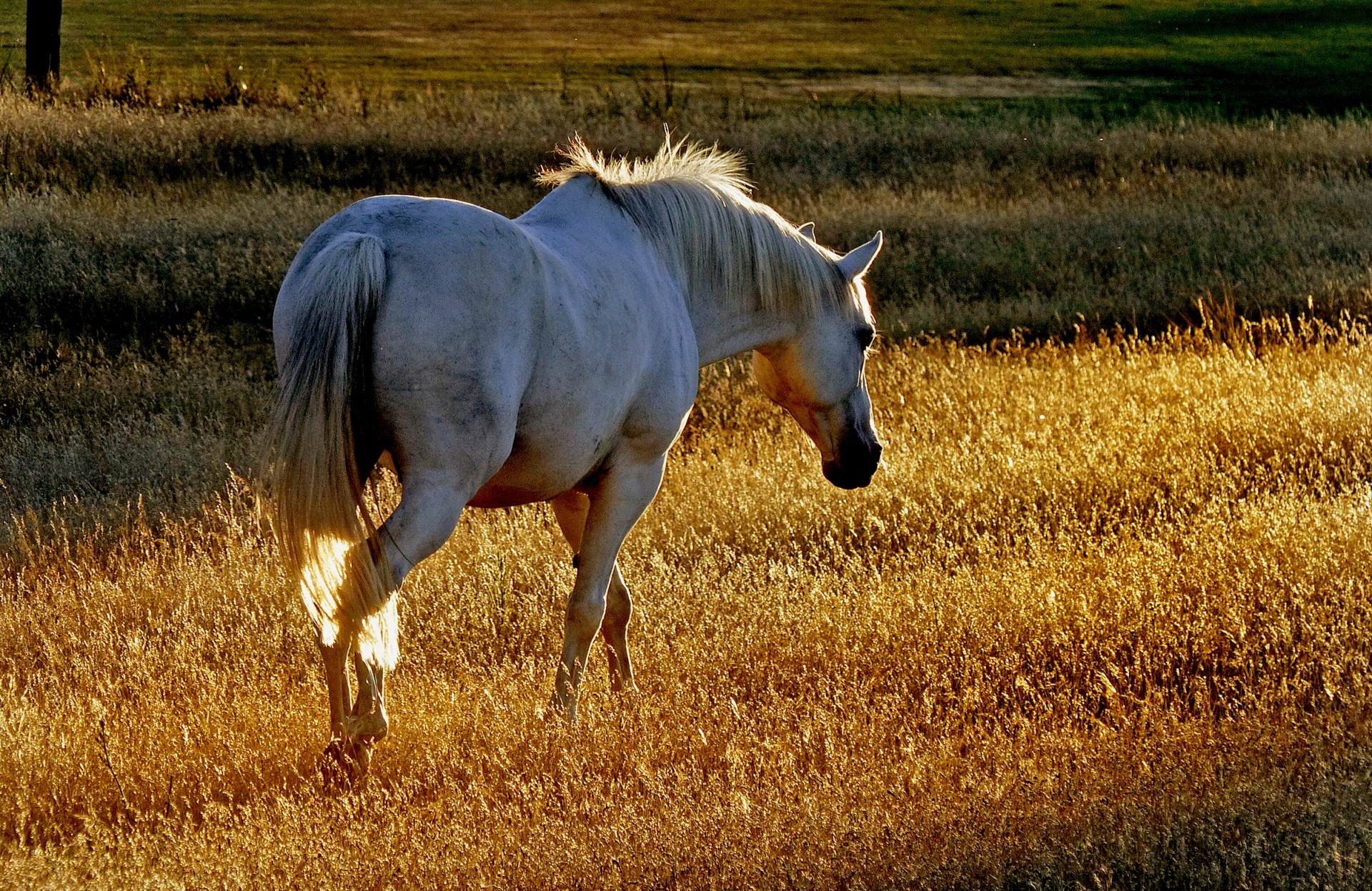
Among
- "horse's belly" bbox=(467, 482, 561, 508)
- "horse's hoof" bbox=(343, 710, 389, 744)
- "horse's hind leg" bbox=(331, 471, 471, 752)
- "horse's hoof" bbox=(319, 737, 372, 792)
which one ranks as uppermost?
"horse's hind leg" bbox=(331, 471, 471, 752)

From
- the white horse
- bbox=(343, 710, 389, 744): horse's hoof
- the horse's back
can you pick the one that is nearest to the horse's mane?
the white horse

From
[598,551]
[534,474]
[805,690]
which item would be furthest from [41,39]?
[805,690]

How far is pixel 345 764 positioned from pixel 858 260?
2.65m

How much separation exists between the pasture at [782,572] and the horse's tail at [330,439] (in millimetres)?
590

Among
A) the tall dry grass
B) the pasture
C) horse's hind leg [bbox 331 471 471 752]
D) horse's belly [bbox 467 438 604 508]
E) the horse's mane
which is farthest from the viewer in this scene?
the tall dry grass

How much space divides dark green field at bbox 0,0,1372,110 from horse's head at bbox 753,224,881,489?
2016 centimetres

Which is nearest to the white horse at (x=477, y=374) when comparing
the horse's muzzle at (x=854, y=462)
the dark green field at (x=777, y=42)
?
the horse's muzzle at (x=854, y=462)

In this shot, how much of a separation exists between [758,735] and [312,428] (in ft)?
5.55

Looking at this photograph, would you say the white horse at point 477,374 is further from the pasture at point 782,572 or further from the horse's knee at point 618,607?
the pasture at point 782,572

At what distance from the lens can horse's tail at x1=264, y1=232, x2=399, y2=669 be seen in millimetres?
3666

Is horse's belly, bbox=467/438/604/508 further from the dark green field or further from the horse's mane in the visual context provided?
the dark green field

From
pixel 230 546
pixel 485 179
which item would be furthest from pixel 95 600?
pixel 485 179

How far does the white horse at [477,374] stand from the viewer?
371 cm

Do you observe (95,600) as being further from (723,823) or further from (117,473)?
(723,823)
